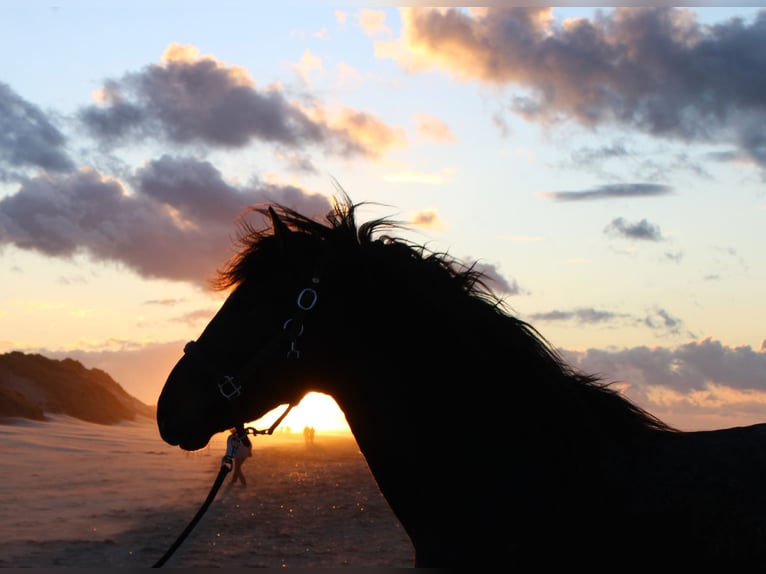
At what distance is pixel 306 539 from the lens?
15.1 metres

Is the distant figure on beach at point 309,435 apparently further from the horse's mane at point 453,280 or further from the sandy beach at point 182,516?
the horse's mane at point 453,280

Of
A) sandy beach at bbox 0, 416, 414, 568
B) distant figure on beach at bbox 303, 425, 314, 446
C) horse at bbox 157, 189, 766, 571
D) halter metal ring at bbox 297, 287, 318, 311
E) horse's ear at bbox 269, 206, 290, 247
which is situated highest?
distant figure on beach at bbox 303, 425, 314, 446

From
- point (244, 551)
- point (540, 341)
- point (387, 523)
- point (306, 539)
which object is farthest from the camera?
point (387, 523)

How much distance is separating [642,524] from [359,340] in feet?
4.98

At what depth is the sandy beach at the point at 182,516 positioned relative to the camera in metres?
13.1

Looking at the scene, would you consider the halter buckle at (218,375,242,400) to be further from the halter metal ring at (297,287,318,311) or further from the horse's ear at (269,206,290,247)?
the horse's ear at (269,206,290,247)

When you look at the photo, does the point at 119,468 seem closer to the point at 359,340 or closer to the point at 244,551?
the point at 244,551

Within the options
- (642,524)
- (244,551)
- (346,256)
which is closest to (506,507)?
(642,524)

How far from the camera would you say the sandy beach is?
1309cm

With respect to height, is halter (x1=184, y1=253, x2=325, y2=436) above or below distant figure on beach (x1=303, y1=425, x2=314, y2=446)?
below

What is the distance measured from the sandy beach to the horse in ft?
30.0

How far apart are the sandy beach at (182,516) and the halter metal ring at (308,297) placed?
9327 millimetres

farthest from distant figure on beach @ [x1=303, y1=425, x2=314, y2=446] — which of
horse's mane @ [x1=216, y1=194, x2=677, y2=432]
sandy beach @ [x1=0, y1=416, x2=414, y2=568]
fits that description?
horse's mane @ [x1=216, y1=194, x2=677, y2=432]

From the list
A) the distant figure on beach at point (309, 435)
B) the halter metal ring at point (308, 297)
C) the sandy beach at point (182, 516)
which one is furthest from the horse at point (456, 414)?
the distant figure on beach at point (309, 435)
